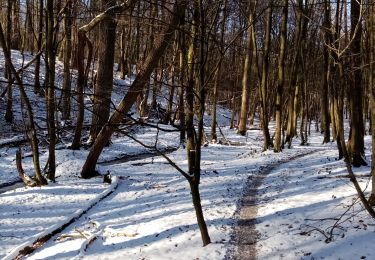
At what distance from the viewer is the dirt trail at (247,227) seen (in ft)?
25.9

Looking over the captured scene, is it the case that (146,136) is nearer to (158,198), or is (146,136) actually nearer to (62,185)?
(62,185)

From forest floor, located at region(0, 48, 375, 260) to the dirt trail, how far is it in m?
0.03


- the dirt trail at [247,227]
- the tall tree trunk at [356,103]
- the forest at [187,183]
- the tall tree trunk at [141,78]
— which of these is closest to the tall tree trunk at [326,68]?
the forest at [187,183]

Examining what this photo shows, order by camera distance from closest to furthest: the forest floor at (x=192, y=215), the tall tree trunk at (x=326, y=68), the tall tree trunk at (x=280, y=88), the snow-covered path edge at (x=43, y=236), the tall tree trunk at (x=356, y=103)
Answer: the forest floor at (x=192, y=215)
the snow-covered path edge at (x=43, y=236)
the tall tree trunk at (x=356, y=103)
the tall tree trunk at (x=326, y=68)
the tall tree trunk at (x=280, y=88)

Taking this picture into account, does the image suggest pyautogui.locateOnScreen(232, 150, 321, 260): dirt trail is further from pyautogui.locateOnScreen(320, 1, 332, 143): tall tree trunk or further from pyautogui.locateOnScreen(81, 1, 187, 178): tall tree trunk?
pyautogui.locateOnScreen(320, 1, 332, 143): tall tree trunk

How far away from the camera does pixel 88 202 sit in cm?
1175

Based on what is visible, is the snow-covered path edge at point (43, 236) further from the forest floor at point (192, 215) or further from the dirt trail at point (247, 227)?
the dirt trail at point (247, 227)

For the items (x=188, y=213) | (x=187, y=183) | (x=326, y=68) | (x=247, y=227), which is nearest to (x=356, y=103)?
(x=187, y=183)

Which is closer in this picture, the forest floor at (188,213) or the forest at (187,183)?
the forest at (187,183)

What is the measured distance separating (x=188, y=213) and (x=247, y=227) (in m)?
1.59

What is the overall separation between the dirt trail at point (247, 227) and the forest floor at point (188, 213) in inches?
1.0

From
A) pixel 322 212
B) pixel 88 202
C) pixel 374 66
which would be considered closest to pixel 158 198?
pixel 88 202

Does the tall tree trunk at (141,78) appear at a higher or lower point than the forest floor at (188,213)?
higher

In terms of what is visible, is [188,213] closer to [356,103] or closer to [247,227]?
[247,227]
